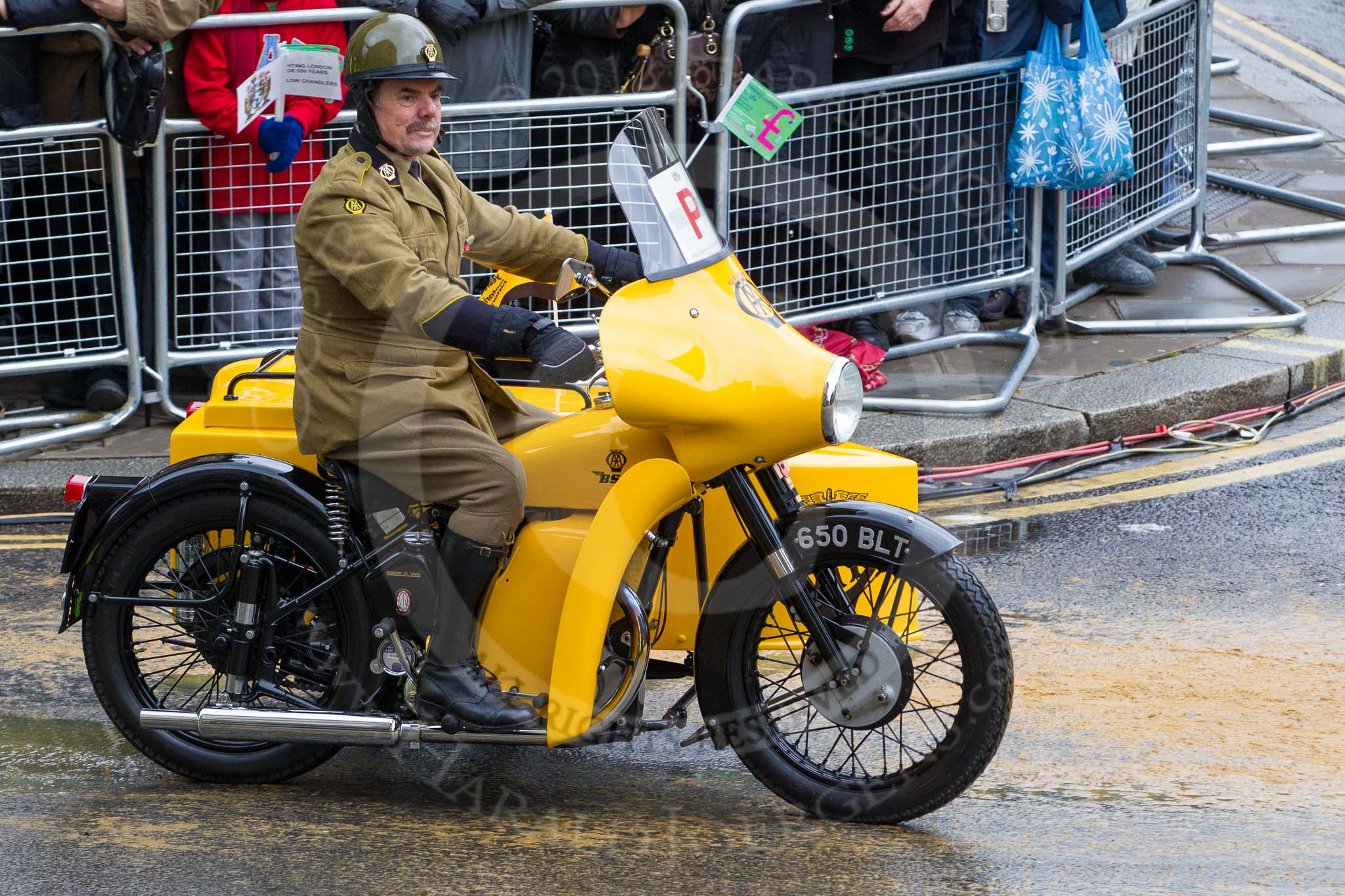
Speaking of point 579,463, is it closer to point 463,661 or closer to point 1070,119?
point 463,661

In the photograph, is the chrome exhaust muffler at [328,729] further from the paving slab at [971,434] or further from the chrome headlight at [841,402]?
the paving slab at [971,434]

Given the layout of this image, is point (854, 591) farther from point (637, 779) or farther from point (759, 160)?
point (759, 160)

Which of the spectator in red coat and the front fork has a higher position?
the spectator in red coat

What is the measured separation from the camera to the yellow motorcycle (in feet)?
11.3

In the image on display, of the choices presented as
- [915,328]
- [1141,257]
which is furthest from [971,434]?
[1141,257]

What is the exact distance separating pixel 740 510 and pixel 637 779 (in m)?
0.88

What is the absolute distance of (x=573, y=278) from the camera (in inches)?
141

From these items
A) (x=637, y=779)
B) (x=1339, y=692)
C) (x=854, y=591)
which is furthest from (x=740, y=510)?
(x=1339, y=692)

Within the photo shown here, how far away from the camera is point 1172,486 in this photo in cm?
615

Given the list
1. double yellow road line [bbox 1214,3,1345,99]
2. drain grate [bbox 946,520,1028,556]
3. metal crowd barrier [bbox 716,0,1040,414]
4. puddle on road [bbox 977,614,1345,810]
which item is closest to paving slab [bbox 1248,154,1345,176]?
double yellow road line [bbox 1214,3,1345,99]

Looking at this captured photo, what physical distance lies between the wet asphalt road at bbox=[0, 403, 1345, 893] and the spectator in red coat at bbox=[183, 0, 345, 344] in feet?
6.38

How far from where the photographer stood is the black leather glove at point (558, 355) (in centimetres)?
323

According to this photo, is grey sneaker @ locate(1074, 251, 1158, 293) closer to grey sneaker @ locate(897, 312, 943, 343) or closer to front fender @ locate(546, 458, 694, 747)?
grey sneaker @ locate(897, 312, 943, 343)

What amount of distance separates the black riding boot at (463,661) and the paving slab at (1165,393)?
3.59 meters
